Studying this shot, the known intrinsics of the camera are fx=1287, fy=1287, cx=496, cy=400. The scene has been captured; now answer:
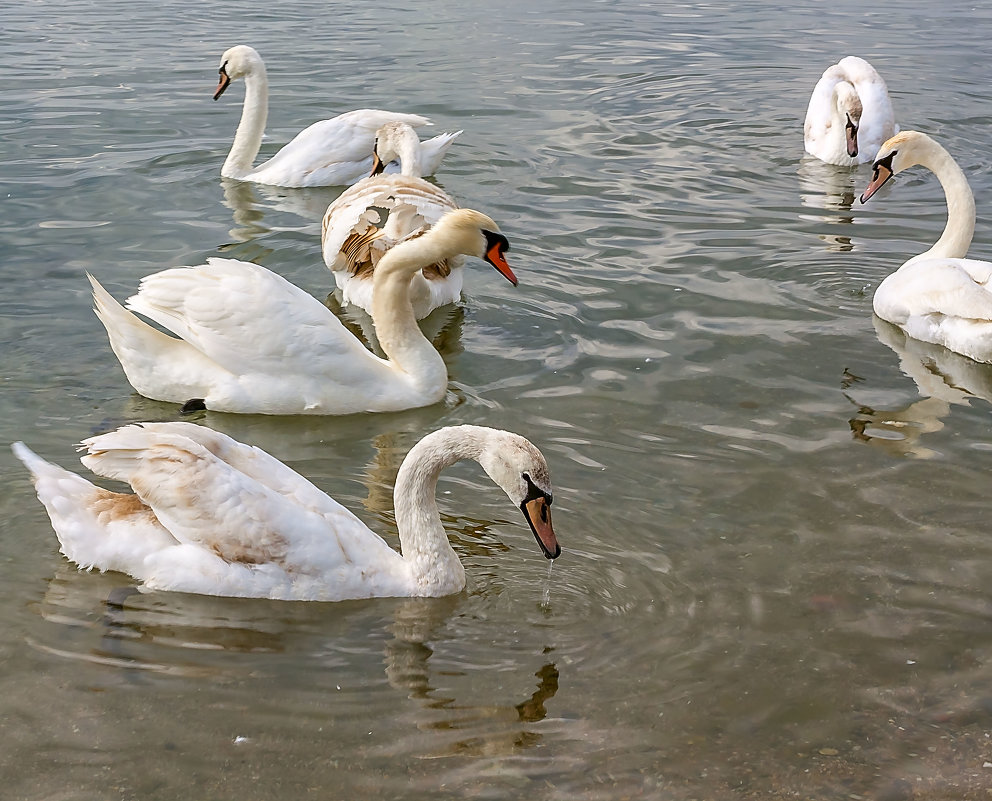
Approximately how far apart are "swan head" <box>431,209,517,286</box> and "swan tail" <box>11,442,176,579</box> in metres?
2.79

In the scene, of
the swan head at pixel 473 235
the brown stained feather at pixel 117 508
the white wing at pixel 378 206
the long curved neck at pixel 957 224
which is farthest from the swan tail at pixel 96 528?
the long curved neck at pixel 957 224

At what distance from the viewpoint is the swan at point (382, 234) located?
27.6ft

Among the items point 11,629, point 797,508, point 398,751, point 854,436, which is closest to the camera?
point 398,751

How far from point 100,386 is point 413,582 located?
299 cm

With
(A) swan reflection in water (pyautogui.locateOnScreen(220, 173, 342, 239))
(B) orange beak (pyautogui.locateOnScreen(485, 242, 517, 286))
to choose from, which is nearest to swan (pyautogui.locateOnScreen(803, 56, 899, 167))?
(A) swan reflection in water (pyautogui.locateOnScreen(220, 173, 342, 239))

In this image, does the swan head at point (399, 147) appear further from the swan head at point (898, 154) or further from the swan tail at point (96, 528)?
the swan tail at point (96, 528)

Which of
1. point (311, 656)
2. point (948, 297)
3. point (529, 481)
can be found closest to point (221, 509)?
point (311, 656)

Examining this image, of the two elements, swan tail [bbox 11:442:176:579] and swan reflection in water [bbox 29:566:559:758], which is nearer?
swan reflection in water [bbox 29:566:559:758]

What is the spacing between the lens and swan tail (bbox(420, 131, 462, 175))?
1159 cm

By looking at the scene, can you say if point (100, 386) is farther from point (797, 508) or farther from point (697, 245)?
point (697, 245)

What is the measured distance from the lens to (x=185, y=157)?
12.4 meters

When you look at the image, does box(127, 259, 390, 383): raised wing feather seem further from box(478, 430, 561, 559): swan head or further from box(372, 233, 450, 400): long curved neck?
box(478, 430, 561, 559): swan head

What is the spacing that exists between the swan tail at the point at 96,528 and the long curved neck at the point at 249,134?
6.99 metres

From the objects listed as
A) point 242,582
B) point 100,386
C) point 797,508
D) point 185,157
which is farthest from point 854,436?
point 185,157
